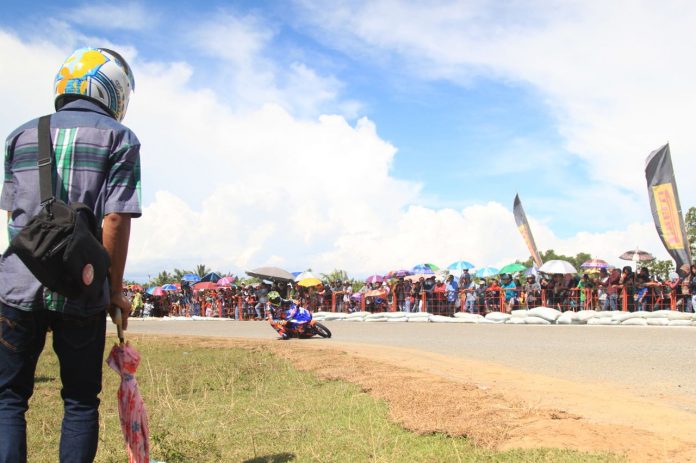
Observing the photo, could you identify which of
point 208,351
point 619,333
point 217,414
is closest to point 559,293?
point 619,333

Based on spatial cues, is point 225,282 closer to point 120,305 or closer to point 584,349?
point 584,349

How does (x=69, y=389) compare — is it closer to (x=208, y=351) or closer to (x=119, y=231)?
(x=119, y=231)

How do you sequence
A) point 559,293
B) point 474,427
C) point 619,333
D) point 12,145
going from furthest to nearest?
point 559,293
point 619,333
point 474,427
point 12,145

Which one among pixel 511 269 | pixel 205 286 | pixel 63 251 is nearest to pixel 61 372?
pixel 63 251

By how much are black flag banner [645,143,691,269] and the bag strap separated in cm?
A: 1773

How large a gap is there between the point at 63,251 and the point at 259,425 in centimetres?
269

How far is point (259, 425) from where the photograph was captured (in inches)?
184

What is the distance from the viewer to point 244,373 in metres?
7.49

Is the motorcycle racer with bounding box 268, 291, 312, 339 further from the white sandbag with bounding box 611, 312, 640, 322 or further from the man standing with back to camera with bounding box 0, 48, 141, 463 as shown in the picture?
the man standing with back to camera with bounding box 0, 48, 141, 463

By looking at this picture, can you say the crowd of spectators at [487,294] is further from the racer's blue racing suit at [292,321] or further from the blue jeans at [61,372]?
the blue jeans at [61,372]

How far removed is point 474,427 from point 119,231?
258cm

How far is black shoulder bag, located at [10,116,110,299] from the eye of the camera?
92.7 inches

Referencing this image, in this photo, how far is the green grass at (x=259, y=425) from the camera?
376cm

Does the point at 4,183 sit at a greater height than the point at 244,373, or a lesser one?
greater
